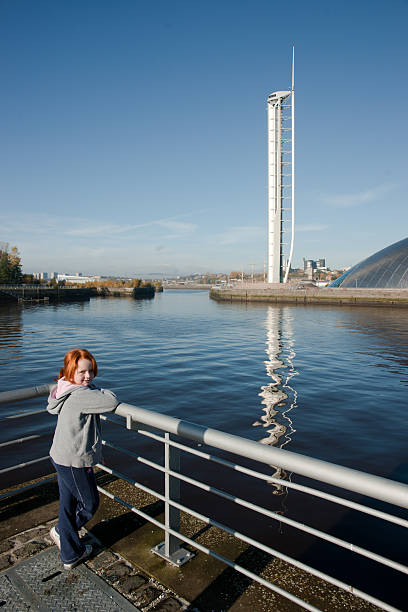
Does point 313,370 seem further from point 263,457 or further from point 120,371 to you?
point 263,457

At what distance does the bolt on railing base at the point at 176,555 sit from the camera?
3.12m

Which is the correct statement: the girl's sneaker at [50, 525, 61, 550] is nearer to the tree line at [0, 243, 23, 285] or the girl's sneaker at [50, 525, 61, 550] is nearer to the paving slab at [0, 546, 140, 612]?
the paving slab at [0, 546, 140, 612]

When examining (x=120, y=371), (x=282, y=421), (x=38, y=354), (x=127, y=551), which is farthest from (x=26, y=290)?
(x=127, y=551)

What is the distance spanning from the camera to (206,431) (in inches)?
108

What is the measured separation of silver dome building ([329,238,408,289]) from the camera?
73.3 metres

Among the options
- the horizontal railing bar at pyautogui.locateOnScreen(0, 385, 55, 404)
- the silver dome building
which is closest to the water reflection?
the horizontal railing bar at pyautogui.locateOnScreen(0, 385, 55, 404)

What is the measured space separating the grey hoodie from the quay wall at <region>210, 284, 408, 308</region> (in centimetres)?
6793

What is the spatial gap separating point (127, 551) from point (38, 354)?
730 inches

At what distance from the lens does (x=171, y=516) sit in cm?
318

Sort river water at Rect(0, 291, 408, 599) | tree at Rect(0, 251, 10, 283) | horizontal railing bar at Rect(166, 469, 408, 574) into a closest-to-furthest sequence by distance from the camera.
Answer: horizontal railing bar at Rect(166, 469, 408, 574) → river water at Rect(0, 291, 408, 599) → tree at Rect(0, 251, 10, 283)

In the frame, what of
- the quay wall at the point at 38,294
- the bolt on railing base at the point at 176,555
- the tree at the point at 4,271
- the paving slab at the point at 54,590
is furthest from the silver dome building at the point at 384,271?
the paving slab at the point at 54,590

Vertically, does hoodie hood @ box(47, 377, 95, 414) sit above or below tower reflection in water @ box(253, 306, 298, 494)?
above

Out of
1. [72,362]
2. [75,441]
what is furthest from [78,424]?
[72,362]

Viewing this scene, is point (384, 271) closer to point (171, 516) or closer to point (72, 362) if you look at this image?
point (171, 516)
